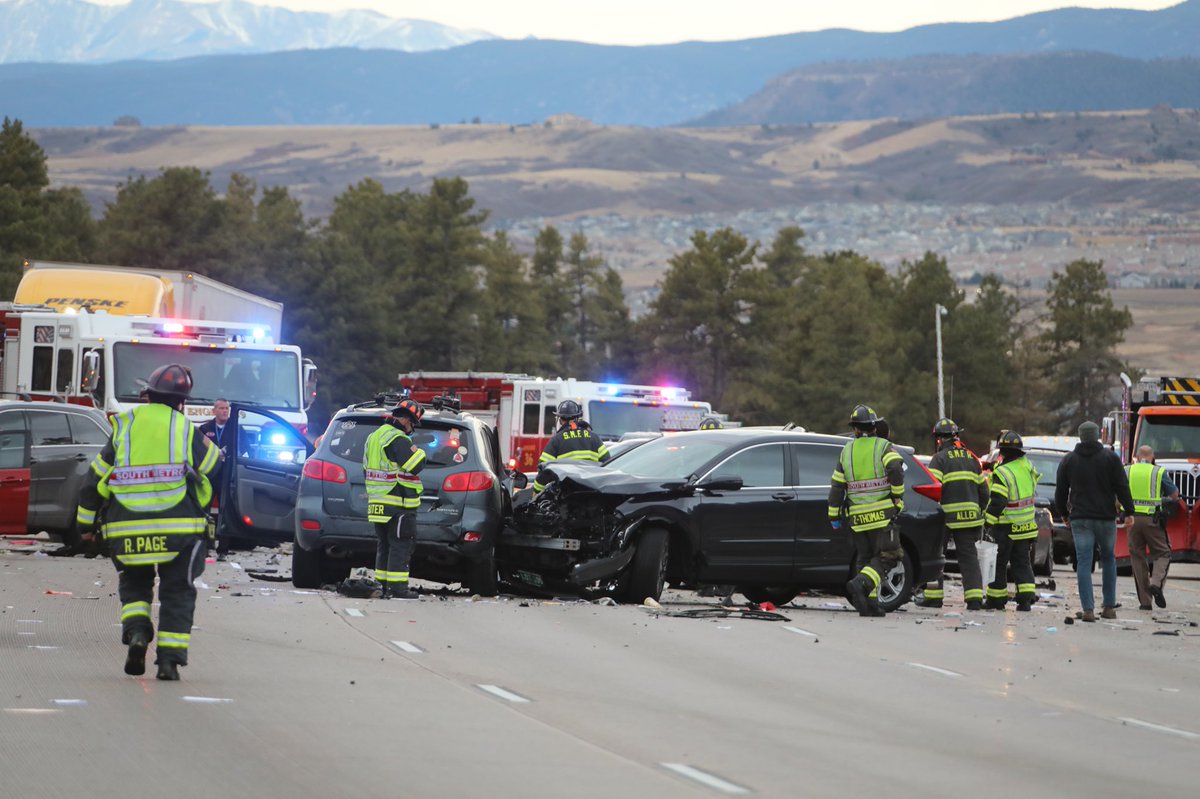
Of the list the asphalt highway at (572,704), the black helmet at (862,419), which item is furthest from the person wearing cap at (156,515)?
the black helmet at (862,419)

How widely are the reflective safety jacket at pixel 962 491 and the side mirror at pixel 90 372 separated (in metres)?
12.9

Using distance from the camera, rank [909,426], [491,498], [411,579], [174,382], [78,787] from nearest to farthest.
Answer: [78,787] < [174,382] < [491,498] < [411,579] < [909,426]

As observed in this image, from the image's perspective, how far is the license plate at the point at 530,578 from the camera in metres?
17.1

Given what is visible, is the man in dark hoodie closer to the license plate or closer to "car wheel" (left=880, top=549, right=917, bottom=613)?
"car wheel" (left=880, top=549, right=917, bottom=613)

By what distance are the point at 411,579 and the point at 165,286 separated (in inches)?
450

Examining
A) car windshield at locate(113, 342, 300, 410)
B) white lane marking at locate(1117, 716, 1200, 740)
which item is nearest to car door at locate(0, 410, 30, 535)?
car windshield at locate(113, 342, 300, 410)

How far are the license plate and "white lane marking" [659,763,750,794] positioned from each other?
8428mm

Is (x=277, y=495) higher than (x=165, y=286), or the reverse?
(x=165, y=286)

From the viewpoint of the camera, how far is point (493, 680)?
1141 centimetres

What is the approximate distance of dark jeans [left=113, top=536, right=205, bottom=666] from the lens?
10547 millimetres

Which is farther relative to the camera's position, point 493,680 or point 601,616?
point 601,616

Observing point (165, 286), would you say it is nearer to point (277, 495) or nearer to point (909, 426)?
point (277, 495)

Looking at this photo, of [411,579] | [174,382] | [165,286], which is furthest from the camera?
[165,286]

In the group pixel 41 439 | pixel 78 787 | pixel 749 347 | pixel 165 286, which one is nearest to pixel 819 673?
pixel 78 787
